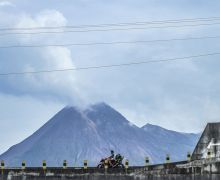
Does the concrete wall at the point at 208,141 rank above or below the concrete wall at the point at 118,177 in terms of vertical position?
above

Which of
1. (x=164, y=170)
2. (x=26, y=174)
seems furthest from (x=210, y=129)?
(x=26, y=174)

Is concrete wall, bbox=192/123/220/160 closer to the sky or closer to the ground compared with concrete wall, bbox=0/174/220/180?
closer to the sky

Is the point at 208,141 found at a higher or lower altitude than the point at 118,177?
higher

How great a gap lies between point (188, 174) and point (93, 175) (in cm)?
1142

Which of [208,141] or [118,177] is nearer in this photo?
[118,177]

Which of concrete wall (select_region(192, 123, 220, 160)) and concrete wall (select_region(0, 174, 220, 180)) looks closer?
concrete wall (select_region(0, 174, 220, 180))

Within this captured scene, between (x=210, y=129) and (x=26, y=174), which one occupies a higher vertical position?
(x=210, y=129)

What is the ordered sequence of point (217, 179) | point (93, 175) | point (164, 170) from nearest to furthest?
point (217, 179) → point (164, 170) → point (93, 175)

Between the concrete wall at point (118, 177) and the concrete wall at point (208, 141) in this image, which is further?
the concrete wall at point (208, 141)

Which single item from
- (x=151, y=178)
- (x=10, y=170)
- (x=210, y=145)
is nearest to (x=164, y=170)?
(x=151, y=178)

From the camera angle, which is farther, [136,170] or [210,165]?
[136,170]

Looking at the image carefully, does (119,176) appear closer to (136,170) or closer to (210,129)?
(136,170)

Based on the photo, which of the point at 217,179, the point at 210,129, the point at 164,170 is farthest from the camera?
the point at 210,129

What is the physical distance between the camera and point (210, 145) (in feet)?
219
